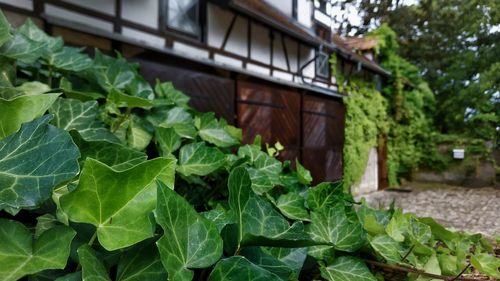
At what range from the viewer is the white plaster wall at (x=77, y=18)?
198 centimetres

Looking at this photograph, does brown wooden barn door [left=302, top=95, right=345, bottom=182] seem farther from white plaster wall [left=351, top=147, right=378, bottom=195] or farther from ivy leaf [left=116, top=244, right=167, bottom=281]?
ivy leaf [left=116, top=244, right=167, bottom=281]

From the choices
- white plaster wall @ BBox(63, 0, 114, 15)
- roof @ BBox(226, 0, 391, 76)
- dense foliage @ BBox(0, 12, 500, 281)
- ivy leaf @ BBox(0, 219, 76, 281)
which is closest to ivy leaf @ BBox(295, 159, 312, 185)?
dense foliage @ BBox(0, 12, 500, 281)

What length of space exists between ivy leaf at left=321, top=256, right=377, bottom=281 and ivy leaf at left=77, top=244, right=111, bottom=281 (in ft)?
0.82

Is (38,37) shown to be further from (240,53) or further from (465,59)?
(240,53)

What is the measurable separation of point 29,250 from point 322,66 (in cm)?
484

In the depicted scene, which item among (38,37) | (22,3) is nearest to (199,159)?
(38,37)

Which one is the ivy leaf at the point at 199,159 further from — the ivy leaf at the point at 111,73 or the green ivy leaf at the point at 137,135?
the ivy leaf at the point at 111,73

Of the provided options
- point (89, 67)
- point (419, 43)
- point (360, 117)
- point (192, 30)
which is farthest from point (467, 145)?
point (360, 117)

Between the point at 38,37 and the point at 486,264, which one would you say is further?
the point at 38,37

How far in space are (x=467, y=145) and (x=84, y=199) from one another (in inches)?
49.4

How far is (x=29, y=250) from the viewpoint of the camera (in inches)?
10.2

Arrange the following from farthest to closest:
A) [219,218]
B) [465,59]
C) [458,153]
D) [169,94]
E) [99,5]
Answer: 1. [99,5]
2. [458,153]
3. [465,59]
4. [169,94]
5. [219,218]

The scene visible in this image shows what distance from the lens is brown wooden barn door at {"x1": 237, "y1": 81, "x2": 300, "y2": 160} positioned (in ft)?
11.4

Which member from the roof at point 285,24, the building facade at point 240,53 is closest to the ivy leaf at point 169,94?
the building facade at point 240,53
